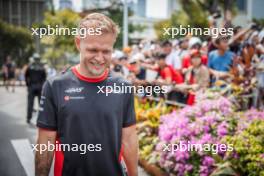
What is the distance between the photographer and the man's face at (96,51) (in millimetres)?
2121

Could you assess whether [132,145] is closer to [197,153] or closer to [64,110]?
[64,110]

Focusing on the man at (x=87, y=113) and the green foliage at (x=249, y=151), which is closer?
the man at (x=87, y=113)

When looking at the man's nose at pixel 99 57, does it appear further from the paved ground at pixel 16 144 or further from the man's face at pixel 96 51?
the paved ground at pixel 16 144

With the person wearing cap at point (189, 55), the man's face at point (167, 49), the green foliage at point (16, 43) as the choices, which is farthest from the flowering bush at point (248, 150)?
the green foliage at point (16, 43)

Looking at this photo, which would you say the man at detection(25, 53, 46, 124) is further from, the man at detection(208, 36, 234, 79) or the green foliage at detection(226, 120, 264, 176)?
the green foliage at detection(226, 120, 264, 176)

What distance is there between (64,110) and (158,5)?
3.37m

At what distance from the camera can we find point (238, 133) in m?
4.00

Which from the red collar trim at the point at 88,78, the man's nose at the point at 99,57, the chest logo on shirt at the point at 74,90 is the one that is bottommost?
the chest logo on shirt at the point at 74,90

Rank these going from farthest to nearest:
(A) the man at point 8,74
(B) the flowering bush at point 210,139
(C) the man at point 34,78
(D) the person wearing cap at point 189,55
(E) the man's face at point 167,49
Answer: (A) the man at point 8,74
(C) the man at point 34,78
(E) the man's face at point 167,49
(D) the person wearing cap at point 189,55
(B) the flowering bush at point 210,139

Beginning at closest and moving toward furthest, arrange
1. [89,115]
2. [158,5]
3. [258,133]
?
[89,115] < [258,133] < [158,5]

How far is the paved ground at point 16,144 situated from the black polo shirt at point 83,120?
227 cm

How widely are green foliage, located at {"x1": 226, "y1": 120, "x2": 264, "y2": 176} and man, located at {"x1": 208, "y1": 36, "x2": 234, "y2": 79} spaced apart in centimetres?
186

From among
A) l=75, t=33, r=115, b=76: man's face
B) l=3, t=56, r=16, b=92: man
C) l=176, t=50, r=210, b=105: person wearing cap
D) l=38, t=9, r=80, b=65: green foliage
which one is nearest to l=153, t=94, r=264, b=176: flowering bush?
l=176, t=50, r=210, b=105: person wearing cap

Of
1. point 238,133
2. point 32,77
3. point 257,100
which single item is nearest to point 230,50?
point 257,100
